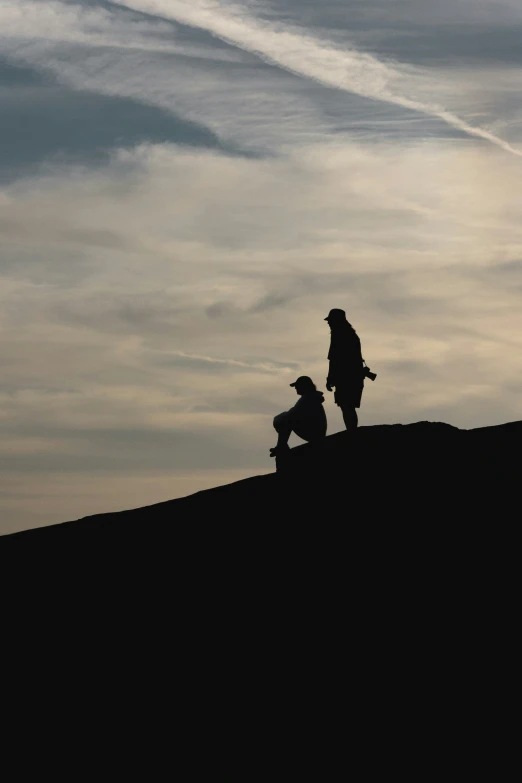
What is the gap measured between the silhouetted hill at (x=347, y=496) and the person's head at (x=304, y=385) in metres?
1.25

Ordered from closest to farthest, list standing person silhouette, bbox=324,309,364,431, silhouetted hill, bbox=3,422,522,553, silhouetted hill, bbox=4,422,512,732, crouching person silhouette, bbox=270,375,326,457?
silhouetted hill, bbox=4,422,512,732 < silhouetted hill, bbox=3,422,522,553 < crouching person silhouette, bbox=270,375,326,457 < standing person silhouette, bbox=324,309,364,431

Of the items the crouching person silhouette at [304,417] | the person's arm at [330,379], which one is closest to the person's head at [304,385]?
the crouching person silhouette at [304,417]

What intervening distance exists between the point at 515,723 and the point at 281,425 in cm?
725

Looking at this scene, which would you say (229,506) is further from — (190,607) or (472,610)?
(472,610)

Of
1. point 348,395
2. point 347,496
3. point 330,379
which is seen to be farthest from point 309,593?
point 330,379

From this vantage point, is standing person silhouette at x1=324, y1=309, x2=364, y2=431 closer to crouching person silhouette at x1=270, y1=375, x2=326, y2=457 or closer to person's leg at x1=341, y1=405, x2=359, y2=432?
person's leg at x1=341, y1=405, x2=359, y2=432

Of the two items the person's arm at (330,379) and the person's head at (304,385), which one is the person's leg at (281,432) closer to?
the person's head at (304,385)

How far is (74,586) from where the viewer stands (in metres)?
16.2

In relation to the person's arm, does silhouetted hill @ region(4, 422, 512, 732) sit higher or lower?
lower

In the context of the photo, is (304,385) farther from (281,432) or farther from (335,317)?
(335,317)

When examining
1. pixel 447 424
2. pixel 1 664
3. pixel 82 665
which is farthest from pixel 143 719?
pixel 447 424

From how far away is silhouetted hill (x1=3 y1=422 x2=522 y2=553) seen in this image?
15.9 meters

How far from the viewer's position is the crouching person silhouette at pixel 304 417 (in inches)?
677

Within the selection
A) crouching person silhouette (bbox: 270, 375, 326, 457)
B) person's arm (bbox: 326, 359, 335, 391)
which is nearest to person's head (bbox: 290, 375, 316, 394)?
crouching person silhouette (bbox: 270, 375, 326, 457)
